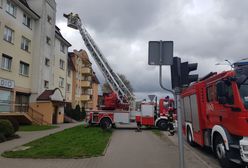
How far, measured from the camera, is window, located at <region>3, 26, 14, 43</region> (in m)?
27.0

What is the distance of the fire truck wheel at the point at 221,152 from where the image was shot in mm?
8859

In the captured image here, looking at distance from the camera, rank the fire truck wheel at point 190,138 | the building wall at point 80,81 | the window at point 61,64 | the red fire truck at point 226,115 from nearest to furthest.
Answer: the red fire truck at point 226,115, the fire truck wheel at point 190,138, the window at point 61,64, the building wall at point 80,81

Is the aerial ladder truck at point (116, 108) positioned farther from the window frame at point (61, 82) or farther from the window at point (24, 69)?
the window frame at point (61, 82)

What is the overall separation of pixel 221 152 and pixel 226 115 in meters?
1.10

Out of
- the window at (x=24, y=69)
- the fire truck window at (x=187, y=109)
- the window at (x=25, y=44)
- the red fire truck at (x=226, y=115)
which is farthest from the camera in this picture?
the window at (x=25, y=44)

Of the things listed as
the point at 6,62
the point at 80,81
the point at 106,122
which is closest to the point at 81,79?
the point at 80,81

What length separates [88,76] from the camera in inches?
2458

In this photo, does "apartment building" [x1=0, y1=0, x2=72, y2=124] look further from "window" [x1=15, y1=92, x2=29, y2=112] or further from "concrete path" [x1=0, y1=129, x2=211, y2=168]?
"concrete path" [x1=0, y1=129, x2=211, y2=168]

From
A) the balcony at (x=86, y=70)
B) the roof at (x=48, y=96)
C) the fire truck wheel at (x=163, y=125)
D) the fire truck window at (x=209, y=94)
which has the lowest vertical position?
the fire truck wheel at (x=163, y=125)

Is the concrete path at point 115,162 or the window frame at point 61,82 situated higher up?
the window frame at point 61,82

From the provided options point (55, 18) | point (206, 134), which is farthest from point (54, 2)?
point (206, 134)

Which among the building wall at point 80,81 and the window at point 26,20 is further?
the building wall at point 80,81

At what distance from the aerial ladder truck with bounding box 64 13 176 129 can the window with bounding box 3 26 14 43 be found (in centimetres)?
742

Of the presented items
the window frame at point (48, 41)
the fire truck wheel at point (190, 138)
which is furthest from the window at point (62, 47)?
the fire truck wheel at point (190, 138)
